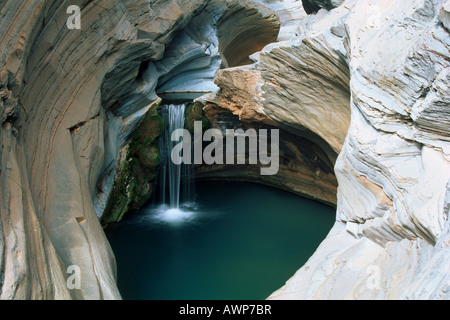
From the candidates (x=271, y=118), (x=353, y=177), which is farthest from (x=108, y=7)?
(x=353, y=177)

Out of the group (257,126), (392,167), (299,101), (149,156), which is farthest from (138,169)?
(392,167)

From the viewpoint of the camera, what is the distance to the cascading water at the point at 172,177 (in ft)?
31.5

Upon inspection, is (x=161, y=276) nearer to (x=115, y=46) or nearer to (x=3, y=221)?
(x=3, y=221)

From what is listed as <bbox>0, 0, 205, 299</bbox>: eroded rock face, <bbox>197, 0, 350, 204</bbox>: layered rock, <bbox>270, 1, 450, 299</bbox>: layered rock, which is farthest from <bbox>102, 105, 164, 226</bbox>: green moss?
<bbox>270, 1, 450, 299</bbox>: layered rock

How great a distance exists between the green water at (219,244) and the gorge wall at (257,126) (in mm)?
874

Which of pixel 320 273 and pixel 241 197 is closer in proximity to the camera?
pixel 320 273

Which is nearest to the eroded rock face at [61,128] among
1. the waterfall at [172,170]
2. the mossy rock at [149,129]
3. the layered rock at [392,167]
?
the mossy rock at [149,129]

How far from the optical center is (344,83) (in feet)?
21.3

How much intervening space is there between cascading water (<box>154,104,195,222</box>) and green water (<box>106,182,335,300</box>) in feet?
0.38

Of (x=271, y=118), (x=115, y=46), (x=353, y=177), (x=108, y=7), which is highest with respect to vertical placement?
(x=108, y=7)

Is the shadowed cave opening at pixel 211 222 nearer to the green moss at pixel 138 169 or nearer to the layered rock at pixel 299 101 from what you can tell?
the layered rock at pixel 299 101

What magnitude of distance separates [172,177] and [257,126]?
8.01ft
